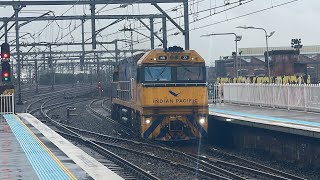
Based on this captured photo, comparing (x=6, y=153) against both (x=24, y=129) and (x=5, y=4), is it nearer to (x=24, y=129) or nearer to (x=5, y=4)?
(x=24, y=129)

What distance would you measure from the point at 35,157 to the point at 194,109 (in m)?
8.68

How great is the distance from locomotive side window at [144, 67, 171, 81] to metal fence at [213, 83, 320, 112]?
5.75 m

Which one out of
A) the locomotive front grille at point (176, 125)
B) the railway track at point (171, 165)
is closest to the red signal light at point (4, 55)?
the railway track at point (171, 165)

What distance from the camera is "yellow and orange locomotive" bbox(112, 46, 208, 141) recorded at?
2161 centimetres

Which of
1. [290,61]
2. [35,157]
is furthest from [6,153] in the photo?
[290,61]

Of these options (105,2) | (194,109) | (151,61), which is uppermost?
(105,2)

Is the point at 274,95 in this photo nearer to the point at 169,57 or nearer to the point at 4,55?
the point at 169,57

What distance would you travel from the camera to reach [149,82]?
854 inches

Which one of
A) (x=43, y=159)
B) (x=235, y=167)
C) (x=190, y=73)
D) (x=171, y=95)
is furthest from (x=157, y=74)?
(x=43, y=159)

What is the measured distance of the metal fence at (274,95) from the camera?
22.6 m

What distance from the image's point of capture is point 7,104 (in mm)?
33750

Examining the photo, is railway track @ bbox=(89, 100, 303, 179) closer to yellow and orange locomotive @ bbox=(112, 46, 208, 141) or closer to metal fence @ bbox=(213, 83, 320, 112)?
yellow and orange locomotive @ bbox=(112, 46, 208, 141)

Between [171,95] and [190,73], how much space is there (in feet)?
4.26

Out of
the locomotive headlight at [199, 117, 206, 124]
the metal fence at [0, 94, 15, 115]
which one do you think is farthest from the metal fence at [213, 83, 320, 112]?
the metal fence at [0, 94, 15, 115]
